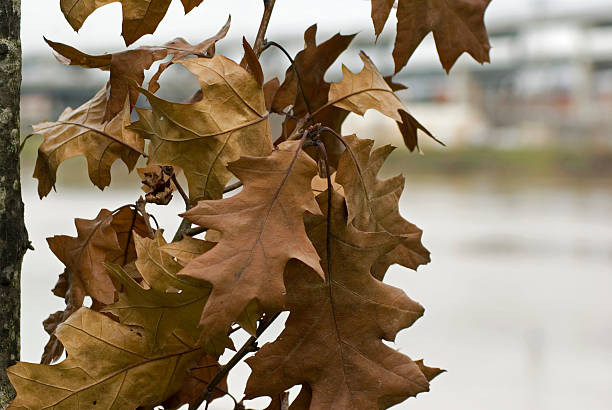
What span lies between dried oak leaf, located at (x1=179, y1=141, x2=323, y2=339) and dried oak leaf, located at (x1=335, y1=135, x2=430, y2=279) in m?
0.03

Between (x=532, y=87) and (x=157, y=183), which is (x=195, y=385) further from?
(x=532, y=87)

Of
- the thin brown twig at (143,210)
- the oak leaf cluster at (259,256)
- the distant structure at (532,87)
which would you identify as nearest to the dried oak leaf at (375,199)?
the oak leaf cluster at (259,256)

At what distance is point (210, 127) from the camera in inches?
11.2

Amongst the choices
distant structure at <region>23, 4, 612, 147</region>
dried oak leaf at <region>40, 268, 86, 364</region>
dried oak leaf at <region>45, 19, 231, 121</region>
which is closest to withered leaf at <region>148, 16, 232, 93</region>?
dried oak leaf at <region>45, 19, 231, 121</region>

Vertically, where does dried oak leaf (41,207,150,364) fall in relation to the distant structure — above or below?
below

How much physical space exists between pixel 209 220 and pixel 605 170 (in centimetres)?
508

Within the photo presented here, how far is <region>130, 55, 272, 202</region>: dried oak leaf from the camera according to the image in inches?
11.1

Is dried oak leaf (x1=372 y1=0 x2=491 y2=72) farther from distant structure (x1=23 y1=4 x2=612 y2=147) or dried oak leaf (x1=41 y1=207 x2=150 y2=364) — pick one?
distant structure (x1=23 y1=4 x2=612 y2=147)

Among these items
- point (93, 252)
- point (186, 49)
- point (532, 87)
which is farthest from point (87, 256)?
point (532, 87)

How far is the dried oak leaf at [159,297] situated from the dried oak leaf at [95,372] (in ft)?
0.04

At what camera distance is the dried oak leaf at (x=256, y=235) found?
244 mm

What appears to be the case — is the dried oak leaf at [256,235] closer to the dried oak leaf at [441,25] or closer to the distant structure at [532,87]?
the dried oak leaf at [441,25]

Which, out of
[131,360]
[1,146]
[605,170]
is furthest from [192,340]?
[605,170]

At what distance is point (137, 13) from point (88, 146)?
77mm
